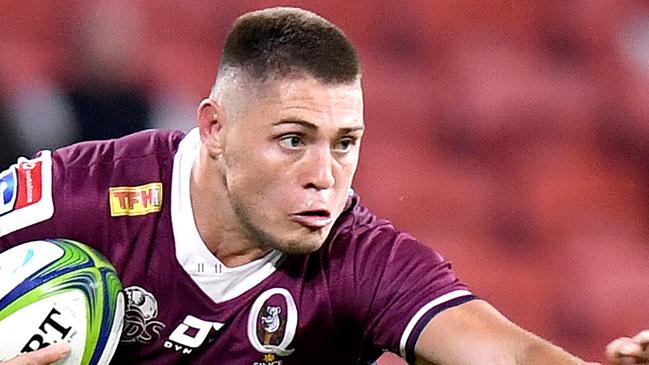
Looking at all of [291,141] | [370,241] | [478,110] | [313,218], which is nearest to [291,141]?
[291,141]

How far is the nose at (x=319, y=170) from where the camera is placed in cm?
204

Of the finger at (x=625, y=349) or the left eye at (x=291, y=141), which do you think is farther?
the left eye at (x=291, y=141)

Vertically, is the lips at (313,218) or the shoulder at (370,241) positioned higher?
the lips at (313,218)

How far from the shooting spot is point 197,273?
2.24m

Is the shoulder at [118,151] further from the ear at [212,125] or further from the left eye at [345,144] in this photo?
the left eye at [345,144]

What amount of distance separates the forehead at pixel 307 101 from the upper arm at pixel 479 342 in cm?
34

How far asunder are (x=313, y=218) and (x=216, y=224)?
0.81 ft

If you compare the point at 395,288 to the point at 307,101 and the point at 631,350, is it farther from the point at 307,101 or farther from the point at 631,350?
the point at 631,350

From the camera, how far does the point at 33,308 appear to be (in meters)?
2.03

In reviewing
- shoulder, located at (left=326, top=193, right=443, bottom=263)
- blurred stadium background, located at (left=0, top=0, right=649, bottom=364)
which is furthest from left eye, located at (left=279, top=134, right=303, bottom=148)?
blurred stadium background, located at (left=0, top=0, right=649, bottom=364)

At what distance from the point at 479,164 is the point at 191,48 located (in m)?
1.01

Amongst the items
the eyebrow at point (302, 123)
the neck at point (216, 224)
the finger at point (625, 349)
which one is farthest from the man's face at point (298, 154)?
the finger at point (625, 349)

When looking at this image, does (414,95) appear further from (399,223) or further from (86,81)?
(86,81)

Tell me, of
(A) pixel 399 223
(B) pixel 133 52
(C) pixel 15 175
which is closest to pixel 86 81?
(B) pixel 133 52
